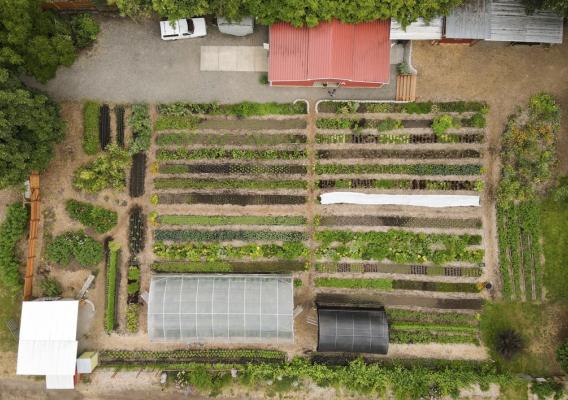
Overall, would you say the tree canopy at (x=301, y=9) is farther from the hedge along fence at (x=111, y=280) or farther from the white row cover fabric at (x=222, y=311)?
the white row cover fabric at (x=222, y=311)

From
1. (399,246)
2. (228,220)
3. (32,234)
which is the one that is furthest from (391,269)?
(32,234)

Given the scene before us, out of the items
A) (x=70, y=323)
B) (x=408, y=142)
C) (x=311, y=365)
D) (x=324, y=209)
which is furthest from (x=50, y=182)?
(x=408, y=142)

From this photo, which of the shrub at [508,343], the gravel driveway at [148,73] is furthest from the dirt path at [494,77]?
the shrub at [508,343]

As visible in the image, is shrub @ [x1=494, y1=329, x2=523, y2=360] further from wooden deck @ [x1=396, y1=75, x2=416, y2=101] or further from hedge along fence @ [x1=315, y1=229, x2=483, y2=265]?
wooden deck @ [x1=396, y1=75, x2=416, y2=101]

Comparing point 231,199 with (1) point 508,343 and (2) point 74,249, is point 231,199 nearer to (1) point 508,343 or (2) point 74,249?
(2) point 74,249

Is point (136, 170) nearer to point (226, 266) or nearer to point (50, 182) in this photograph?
point (50, 182)

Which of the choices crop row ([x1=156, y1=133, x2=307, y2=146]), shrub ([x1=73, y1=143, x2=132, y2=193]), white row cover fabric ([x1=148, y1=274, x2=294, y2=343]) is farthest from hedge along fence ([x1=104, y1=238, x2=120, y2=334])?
crop row ([x1=156, y1=133, x2=307, y2=146])
